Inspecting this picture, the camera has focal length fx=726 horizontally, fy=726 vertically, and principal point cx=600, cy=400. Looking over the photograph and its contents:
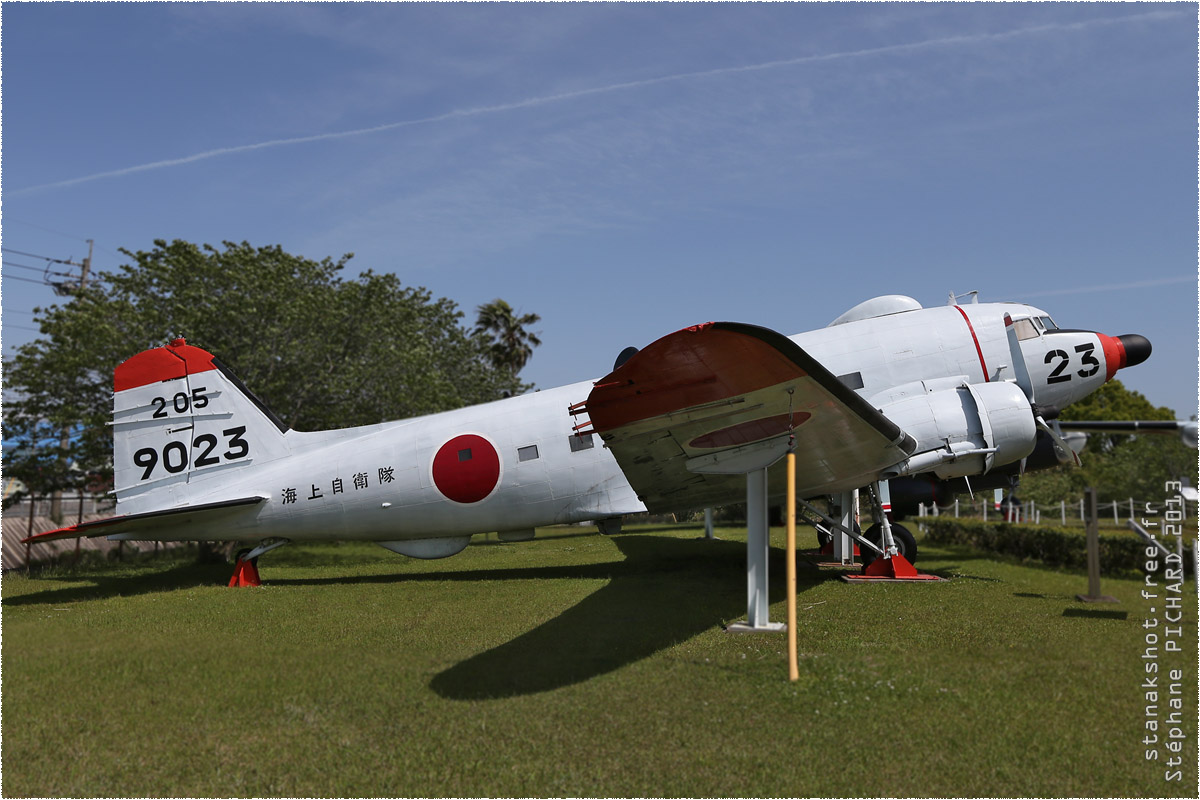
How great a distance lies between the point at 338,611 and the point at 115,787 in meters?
5.57

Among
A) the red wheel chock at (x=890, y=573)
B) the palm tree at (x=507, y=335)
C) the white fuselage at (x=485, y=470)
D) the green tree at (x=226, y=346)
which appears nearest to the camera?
the red wheel chock at (x=890, y=573)

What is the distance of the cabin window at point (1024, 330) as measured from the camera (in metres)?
13.0

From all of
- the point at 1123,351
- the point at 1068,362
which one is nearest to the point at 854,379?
the point at 1068,362

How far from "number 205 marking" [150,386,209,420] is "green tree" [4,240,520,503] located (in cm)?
652

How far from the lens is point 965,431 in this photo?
11.4 meters

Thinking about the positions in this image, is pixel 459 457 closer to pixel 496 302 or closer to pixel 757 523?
pixel 757 523

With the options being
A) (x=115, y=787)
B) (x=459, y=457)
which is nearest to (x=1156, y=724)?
(x=115, y=787)

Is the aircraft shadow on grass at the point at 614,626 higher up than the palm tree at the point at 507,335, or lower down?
lower down

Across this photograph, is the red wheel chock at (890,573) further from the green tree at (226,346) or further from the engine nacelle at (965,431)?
the green tree at (226,346)

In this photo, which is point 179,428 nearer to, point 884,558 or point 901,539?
point 884,558

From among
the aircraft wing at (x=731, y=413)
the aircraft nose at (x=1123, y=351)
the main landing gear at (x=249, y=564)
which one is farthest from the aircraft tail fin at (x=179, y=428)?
the aircraft nose at (x=1123, y=351)

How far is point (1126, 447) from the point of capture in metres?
32.8

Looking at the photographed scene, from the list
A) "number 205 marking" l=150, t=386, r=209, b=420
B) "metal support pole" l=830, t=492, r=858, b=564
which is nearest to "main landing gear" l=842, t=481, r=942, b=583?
"metal support pole" l=830, t=492, r=858, b=564

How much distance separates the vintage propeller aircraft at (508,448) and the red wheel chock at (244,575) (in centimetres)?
3
